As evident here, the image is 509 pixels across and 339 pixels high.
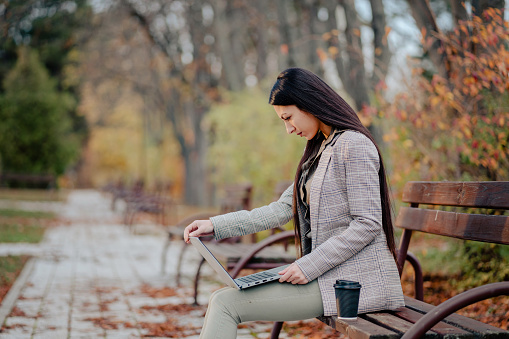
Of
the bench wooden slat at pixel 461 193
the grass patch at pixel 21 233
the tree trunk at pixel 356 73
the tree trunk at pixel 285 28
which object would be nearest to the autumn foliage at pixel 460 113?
the bench wooden slat at pixel 461 193

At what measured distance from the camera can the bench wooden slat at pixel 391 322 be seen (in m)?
2.35

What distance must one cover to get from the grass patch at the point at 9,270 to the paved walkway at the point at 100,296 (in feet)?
0.36

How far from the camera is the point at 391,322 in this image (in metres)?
2.50

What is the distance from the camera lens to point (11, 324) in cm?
493

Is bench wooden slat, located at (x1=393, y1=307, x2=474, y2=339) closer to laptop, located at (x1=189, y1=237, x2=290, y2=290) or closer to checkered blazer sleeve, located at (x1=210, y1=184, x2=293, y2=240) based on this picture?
laptop, located at (x1=189, y1=237, x2=290, y2=290)

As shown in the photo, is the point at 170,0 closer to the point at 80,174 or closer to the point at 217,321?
the point at 217,321

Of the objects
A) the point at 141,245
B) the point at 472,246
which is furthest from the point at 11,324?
the point at 141,245

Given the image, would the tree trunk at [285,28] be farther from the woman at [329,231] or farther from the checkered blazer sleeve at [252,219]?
the woman at [329,231]

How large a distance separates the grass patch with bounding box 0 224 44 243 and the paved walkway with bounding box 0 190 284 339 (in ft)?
1.46

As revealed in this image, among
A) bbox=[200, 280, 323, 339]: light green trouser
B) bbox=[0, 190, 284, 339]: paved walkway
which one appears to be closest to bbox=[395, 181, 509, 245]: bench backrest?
bbox=[200, 280, 323, 339]: light green trouser

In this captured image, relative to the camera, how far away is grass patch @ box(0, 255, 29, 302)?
6.70m

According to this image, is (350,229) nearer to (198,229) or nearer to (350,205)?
(350,205)

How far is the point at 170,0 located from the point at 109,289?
15.6 meters

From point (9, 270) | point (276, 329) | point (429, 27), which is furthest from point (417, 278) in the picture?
point (9, 270)
